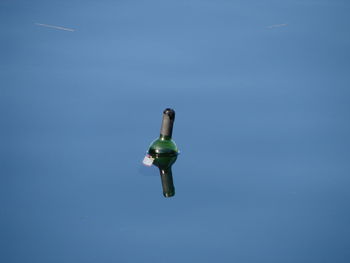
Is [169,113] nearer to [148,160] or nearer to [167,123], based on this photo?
[167,123]

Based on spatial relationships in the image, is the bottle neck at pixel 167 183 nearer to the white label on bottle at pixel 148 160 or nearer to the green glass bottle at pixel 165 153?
the green glass bottle at pixel 165 153

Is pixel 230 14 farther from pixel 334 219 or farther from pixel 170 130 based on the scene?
pixel 334 219

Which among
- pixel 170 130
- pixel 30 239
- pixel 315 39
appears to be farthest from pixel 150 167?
pixel 315 39

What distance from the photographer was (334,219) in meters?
1.72

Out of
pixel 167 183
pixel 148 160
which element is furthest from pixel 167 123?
pixel 167 183

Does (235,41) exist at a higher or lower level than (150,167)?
higher

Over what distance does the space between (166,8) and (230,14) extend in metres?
0.27

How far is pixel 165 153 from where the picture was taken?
1.69 metres

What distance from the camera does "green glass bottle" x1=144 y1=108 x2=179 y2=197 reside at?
162 centimetres

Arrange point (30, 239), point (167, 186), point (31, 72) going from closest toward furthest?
1. point (30, 239)
2. point (167, 186)
3. point (31, 72)

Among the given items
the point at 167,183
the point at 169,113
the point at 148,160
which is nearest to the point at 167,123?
the point at 169,113

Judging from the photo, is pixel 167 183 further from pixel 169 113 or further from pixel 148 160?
pixel 169 113

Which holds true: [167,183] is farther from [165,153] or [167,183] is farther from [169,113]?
[169,113]

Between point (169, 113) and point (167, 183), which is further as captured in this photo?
point (167, 183)
